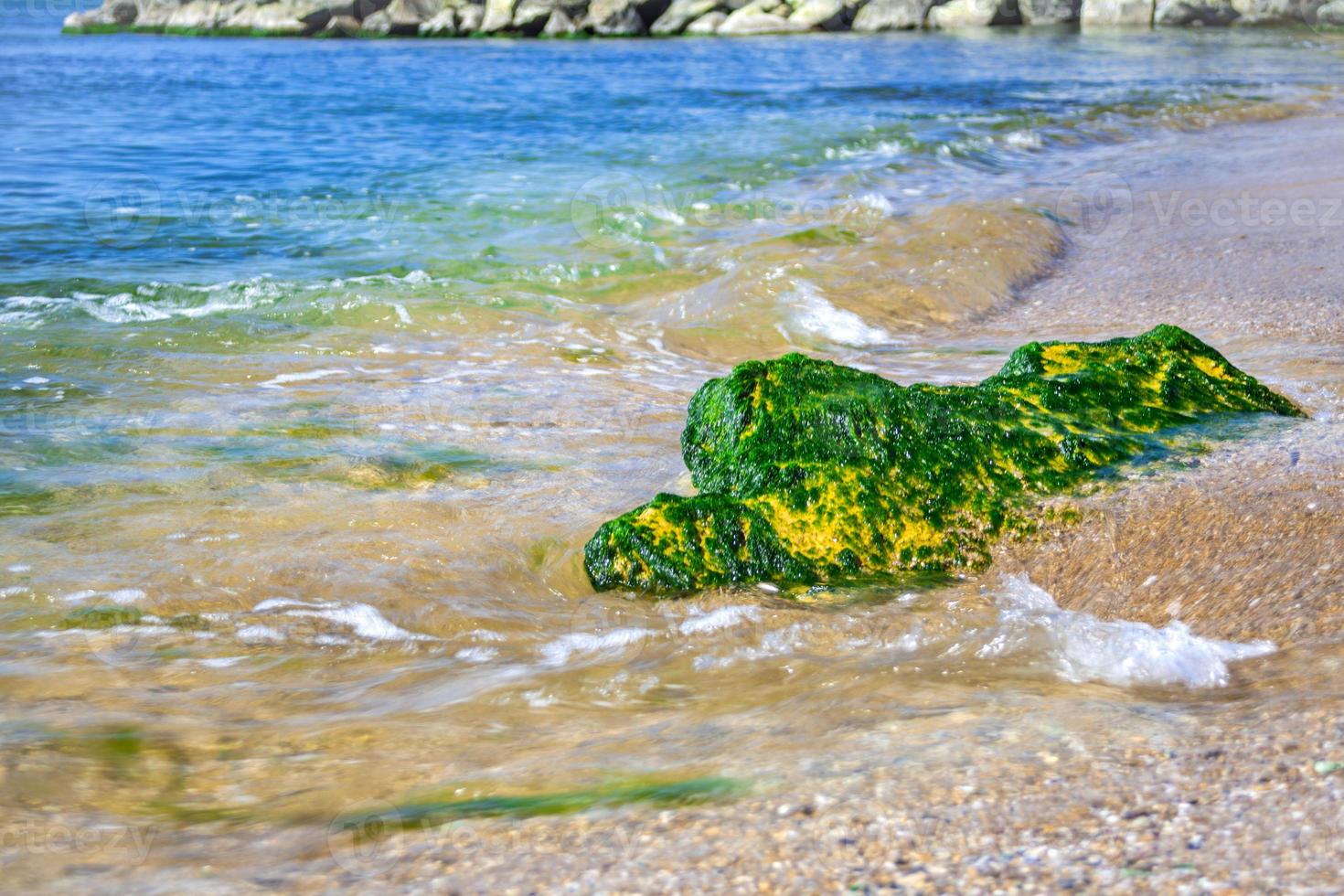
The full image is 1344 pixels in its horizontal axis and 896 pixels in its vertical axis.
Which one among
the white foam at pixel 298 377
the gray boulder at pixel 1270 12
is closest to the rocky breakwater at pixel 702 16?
the gray boulder at pixel 1270 12

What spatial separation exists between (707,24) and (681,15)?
33.5 inches

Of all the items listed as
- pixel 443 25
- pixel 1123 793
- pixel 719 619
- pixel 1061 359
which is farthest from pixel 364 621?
pixel 443 25

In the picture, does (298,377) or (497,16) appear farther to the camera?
(497,16)

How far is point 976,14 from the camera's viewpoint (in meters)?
35.5

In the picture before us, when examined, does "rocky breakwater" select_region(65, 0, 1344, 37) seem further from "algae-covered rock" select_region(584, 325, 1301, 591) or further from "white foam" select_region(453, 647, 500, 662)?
"white foam" select_region(453, 647, 500, 662)

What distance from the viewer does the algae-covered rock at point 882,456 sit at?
356 centimetres

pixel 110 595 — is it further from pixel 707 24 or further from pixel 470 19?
pixel 470 19

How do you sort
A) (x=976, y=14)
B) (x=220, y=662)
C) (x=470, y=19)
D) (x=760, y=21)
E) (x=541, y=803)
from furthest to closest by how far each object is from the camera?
(x=470, y=19), (x=760, y=21), (x=976, y=14), (x=220, y=662), (x=541, y=803)

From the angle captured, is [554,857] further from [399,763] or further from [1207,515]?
[1207,515]

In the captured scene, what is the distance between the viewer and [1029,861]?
2.00 m

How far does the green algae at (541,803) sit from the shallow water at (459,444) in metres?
0.08

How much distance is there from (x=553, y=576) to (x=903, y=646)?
3.80 ft

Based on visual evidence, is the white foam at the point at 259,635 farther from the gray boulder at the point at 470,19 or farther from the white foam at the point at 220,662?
the gray boulder at the point at 470,19

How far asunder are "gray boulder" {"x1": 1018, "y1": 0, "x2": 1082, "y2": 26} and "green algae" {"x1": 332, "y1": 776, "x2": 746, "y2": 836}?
37.2 metres
